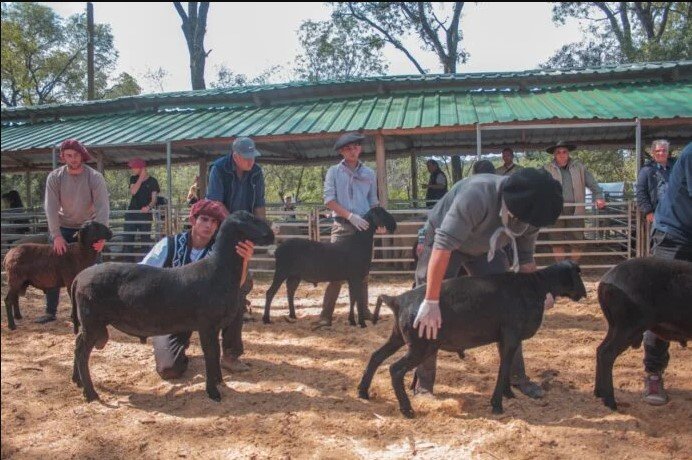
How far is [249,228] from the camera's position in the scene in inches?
166

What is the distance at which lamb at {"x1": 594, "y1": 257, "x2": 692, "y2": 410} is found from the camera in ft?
12.5

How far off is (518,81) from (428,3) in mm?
15835

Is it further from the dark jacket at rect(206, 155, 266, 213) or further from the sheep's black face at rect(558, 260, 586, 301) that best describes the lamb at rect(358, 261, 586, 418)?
the dark jacket at rect(206, 155, 266, 213)

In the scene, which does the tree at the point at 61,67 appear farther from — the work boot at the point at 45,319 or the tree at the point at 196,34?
the work boot at the point at 45,319

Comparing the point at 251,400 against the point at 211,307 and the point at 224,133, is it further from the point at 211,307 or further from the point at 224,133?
the point at 224,133

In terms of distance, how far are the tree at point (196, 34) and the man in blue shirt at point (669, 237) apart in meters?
20.1

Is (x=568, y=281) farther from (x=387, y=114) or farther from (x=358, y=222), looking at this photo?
(x=387, y=114)

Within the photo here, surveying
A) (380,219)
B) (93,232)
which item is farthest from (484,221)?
(93,232)

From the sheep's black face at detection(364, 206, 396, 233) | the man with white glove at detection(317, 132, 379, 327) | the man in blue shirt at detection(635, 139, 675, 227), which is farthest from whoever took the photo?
the man in blue shirt at detection(635, 139, 675, 227)

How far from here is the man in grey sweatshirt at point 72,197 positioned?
19.7ft

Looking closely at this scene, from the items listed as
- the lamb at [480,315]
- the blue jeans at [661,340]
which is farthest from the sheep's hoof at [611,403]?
the lamb at [480,315]

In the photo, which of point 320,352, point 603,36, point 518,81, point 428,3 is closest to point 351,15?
point 428,3

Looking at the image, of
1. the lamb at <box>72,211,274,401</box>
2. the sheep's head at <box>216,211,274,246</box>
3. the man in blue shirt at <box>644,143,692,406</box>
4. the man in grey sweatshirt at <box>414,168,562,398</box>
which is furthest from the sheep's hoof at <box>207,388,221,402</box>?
the man in blue shirt at <box>644,143,692,406</box>

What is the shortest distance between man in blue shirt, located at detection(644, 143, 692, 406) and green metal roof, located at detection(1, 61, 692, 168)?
599 cm
